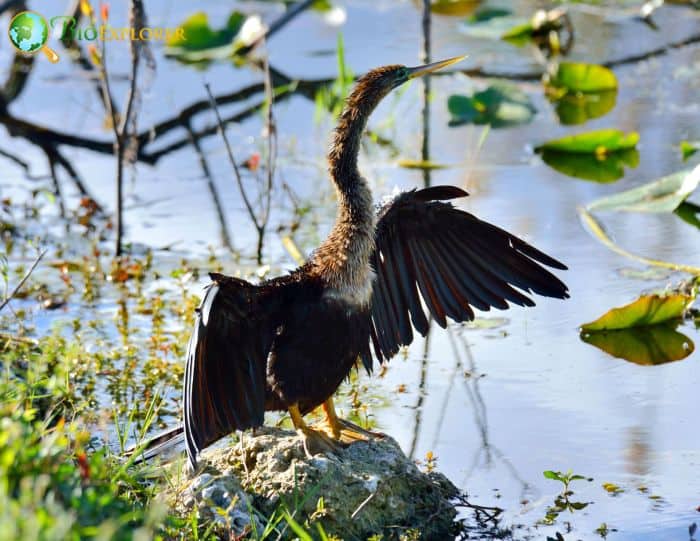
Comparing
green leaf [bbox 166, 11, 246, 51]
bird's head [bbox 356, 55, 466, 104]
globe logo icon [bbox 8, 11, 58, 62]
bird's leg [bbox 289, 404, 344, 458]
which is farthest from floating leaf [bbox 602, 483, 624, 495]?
green leaf [bbox 166, 11, 246, 51]

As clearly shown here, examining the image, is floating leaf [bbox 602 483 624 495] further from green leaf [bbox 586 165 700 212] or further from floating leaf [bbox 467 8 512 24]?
floating leaf [bbox 467 8 512 24]

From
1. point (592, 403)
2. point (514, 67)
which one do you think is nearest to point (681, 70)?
point (514, 67)

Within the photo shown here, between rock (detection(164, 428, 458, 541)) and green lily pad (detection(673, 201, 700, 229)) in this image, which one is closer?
rock (detection(164, 428, 458, 541))

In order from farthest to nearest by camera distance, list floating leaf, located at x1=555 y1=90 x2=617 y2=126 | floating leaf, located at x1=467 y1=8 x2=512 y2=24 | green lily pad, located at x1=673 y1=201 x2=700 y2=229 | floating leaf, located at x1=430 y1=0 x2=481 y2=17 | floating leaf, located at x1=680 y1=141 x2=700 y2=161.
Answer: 1. floating leaf, located at x1=430 y1=0 x2=481 y2=17
2. floating leaf, located at x1=467 y1=8 x2=512 y2=24
3. floating leaf, located at x1=555 y1=90 x2=617 y2=126
4. floating leaf, located at x1=680 y1=141 x2=700 y2=161
5. green lily pad, located at x1=673 y1=201 x2=700 y2=229

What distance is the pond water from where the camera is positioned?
457cm

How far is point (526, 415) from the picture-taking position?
16.3 feet

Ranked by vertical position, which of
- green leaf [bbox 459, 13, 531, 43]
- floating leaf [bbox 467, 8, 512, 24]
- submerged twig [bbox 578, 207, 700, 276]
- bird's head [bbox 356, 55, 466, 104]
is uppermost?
floating leaf [bbox 467, 8, 512, 24]

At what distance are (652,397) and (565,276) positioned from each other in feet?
4.37

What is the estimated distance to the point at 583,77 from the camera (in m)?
9.22

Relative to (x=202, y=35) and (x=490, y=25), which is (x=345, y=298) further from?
(x=490, y=25)

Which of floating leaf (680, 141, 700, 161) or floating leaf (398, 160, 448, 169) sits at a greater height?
floating leaf (680, 141, 700, 161)

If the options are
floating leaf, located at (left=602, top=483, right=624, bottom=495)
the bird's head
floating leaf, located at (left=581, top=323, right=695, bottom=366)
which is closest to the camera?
floating leaf, located at (left=602, top=483, right=624, bottom=495)

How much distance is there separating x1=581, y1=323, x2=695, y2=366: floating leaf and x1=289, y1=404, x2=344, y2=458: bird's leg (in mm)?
1817

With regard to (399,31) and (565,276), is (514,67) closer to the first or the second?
(399,31)
